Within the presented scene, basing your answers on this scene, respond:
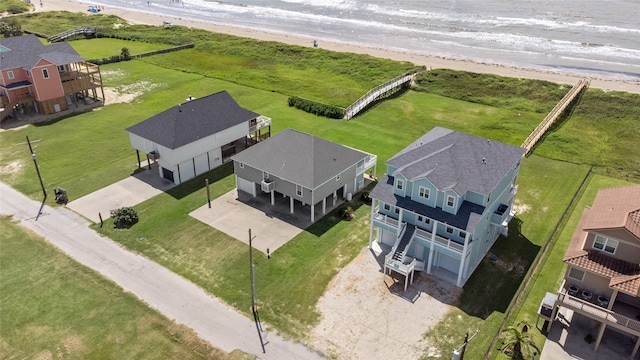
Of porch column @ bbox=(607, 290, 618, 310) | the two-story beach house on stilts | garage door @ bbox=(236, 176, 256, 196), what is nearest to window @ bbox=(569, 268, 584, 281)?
porch column @ bbox=(607, 290, 618, 310)

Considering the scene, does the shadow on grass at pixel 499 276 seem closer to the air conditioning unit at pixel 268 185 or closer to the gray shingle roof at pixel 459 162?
the gray shingle roof at pixel 459 162

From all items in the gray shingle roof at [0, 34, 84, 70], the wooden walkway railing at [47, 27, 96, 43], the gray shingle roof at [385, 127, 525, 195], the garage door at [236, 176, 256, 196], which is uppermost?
the gray shingle roof at [0, 34, 84, 70]

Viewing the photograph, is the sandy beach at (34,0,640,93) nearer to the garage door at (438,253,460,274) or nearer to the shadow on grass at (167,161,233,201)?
the shadow on grass at (167,161,233,201)

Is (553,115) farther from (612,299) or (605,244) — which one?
(612,299)

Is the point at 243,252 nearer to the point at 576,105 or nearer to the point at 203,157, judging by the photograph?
the point at 203,157

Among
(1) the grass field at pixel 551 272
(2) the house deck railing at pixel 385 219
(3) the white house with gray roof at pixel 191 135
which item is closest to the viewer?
(1) the grass field at pixel 551 272

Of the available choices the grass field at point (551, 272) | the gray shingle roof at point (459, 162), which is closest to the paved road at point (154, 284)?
the grass field at point (551, 272)
